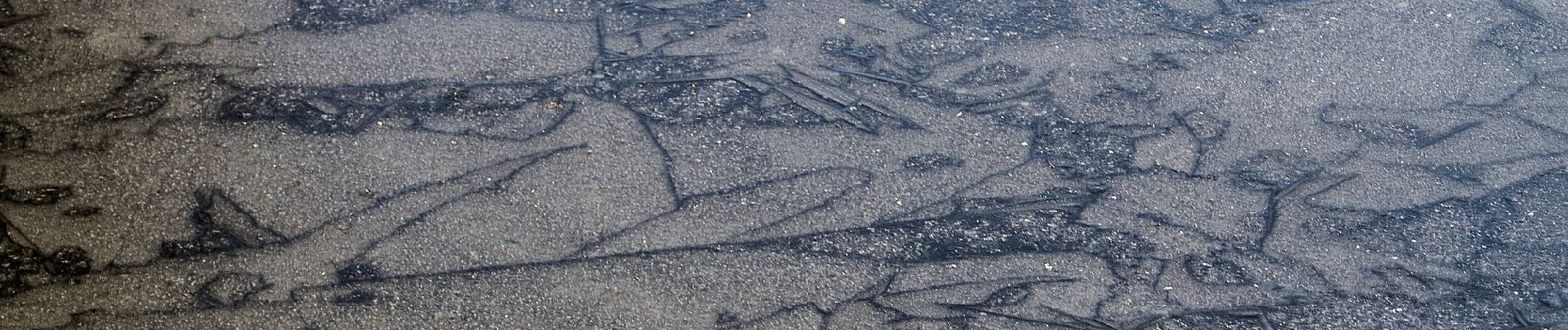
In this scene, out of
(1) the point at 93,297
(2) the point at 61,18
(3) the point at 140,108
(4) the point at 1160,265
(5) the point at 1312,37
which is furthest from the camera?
(5) the point at 1312,37

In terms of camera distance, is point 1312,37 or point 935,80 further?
point 1312,37

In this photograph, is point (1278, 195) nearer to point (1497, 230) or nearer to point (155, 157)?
point (1497, 230)

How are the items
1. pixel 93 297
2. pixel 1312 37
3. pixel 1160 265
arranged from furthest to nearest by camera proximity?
pixel 1312 37 < pixel 1160 265 < pixel 93 297

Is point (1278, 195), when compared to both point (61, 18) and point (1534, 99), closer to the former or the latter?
point (1534, 99)

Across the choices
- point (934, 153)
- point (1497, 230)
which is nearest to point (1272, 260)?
point (1497, 230)

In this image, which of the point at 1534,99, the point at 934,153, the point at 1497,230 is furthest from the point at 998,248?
the point at 1534,99

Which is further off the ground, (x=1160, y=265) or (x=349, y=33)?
(x=349, y=33)
